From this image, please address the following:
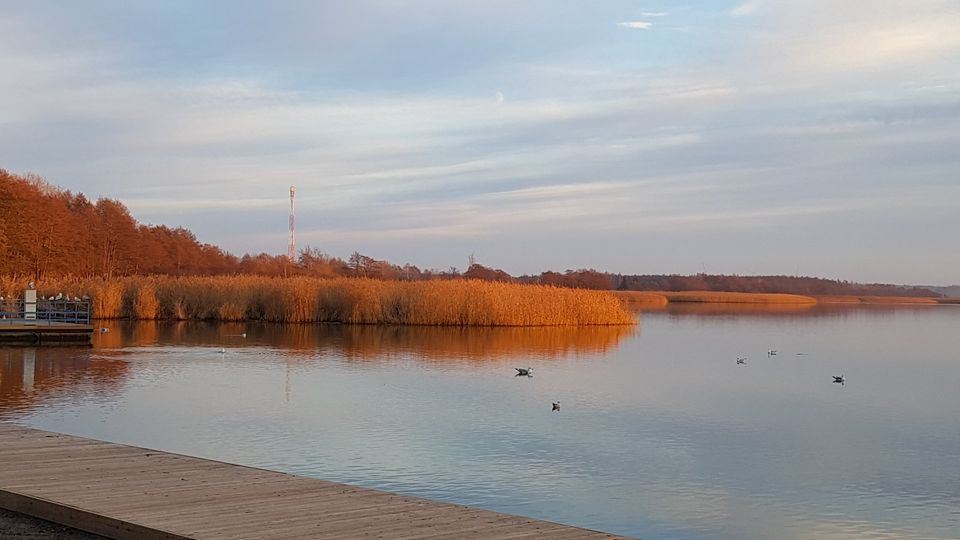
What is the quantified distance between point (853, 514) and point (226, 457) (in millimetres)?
4751

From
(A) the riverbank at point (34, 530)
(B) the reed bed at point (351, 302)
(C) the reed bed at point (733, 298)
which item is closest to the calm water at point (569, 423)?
(A) the riverbank at point (34, 530)

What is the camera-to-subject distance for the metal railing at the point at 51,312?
→ 22812 mm

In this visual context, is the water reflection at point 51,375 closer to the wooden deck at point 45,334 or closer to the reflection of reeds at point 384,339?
the wooden deck at point 45,334

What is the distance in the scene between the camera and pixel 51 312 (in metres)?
24.2

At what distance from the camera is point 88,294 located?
28375mm

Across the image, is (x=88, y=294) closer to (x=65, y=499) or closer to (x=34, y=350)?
(x=34, y=350)

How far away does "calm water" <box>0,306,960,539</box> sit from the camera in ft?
23.2

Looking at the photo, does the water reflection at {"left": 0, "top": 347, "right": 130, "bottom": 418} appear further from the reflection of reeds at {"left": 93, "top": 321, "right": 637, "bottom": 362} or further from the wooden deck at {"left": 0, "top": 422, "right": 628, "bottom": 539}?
the wooden deck at {"left": 0, "top": 422, "right": 628, "bottom": 539}

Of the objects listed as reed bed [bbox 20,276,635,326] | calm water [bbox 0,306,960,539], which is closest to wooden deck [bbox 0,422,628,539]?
calm water [bbox 0,306,960,539]

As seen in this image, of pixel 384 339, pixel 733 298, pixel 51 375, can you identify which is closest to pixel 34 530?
pixel 51 375

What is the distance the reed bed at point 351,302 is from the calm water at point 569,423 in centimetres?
677

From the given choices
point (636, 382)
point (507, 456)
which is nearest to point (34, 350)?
point (636, 382)

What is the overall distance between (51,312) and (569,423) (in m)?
17.7

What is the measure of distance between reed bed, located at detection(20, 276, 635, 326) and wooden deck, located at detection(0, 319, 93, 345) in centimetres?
797
